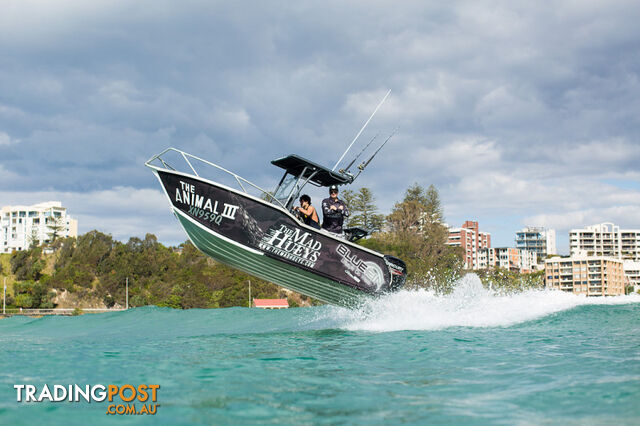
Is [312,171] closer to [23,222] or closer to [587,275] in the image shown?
[587,275]

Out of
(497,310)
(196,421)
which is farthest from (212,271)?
(196,421)

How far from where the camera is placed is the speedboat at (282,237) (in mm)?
7344

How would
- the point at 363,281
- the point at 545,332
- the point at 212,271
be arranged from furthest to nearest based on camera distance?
the point at 212,271 → the point at 363,281 → the point at 545,332

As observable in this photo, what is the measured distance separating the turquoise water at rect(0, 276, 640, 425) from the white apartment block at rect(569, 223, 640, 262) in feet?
479

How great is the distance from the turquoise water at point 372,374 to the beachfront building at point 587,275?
94.0 metres

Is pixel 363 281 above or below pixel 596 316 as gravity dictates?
above

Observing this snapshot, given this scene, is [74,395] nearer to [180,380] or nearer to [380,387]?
[180,380]

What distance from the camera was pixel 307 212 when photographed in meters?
8.19

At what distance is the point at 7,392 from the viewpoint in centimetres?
367

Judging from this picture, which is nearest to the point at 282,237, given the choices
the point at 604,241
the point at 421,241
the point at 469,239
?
the point at 421,241

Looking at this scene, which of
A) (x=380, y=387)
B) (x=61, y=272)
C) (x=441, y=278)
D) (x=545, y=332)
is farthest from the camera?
(x=61, y=272)

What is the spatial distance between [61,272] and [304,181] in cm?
4754

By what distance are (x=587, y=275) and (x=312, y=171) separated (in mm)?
98523

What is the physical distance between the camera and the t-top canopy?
838 cm
